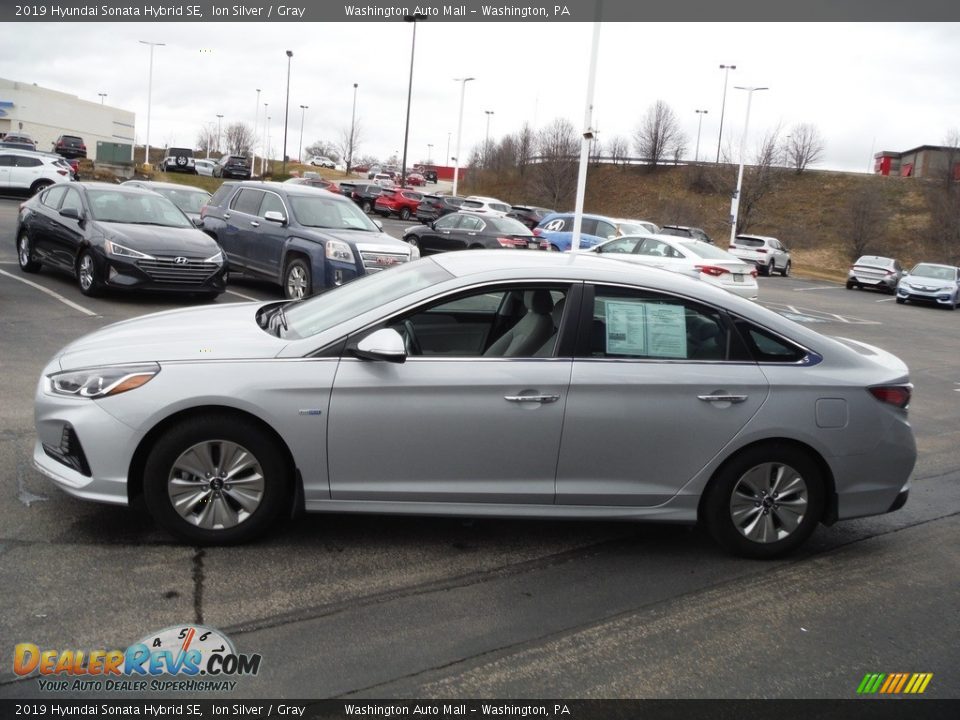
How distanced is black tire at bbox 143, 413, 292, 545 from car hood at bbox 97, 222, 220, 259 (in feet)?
28.9

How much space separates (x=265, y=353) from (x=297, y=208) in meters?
10.4

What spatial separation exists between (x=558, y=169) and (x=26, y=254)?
5522 centimetres

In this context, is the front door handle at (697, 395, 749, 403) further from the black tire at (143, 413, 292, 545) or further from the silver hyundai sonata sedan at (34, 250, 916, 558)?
the black tire at (143, 413, 292, 545)

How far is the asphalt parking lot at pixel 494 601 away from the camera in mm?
3787

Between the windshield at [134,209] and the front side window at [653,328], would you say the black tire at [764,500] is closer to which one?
the front side window at [653,328]

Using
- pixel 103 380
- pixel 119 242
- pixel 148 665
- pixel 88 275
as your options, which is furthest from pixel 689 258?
pixel 148 665

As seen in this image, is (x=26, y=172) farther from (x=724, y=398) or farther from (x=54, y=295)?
(x=724, y=398)

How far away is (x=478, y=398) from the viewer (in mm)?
4770

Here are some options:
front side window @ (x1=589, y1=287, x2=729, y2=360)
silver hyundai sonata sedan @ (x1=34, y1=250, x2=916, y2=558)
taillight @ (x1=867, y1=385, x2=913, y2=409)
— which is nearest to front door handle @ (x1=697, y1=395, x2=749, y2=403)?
silver hyundai sonata sedan @ (x1=34, y1=250, x2=916, y2=558)

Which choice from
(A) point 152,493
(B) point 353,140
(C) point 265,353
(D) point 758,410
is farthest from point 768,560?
(B) point 353,140

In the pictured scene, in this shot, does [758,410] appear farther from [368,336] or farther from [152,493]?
[152,493]

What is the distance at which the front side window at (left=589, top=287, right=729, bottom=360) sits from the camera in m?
5.02

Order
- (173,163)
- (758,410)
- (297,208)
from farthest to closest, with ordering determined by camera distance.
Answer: (173,163)
(297,208)
(758,410)

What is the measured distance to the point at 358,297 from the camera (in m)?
5.45
